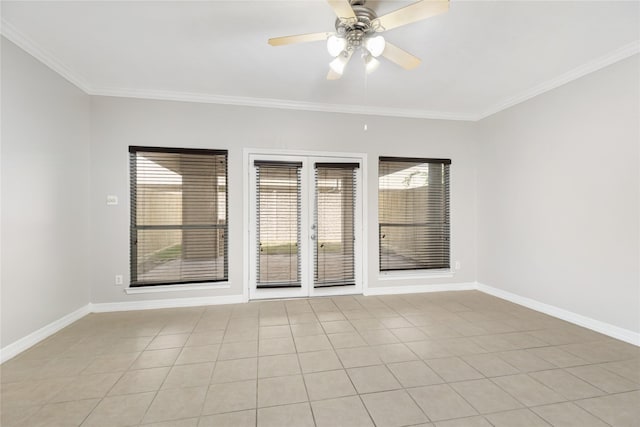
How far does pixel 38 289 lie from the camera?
2799mm

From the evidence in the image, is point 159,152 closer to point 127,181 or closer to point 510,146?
point 127,181

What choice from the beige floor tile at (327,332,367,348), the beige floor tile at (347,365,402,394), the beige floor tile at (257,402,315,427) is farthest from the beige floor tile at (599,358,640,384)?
the beige floor tile at (257,402,315,427)

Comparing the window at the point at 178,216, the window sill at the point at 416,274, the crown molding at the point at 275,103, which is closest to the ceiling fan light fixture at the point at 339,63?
the crown molding at the point at 275,103

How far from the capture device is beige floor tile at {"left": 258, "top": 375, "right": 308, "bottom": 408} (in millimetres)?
1927

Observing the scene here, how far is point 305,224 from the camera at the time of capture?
414cm

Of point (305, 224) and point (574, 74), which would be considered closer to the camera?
point (574, 74)

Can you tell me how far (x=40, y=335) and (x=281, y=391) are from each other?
2621mm

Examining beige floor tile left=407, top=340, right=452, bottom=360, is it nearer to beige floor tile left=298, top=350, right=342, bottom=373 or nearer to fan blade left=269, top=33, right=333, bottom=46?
beige floor tile left=298, top=350, right=342, bottom=373

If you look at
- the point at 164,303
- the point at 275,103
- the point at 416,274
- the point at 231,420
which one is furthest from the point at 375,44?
the point at 164,303

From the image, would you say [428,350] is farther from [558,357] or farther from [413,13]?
[413,13]

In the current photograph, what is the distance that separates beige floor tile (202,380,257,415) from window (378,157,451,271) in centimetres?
278

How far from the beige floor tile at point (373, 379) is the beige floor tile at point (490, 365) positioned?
2.48 feet

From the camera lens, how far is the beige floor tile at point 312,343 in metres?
2.67

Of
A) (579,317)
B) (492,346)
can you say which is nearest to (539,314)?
(579,317)
